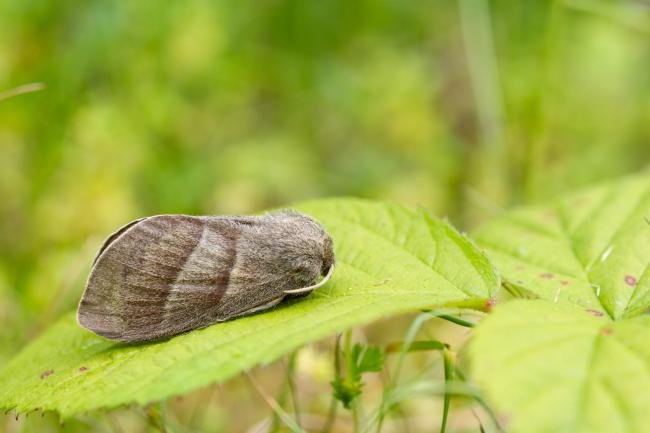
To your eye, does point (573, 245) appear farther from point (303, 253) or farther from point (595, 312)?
point (303, 253)

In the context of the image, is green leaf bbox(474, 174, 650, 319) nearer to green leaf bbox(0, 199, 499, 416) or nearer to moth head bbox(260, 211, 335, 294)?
green leaf bbox(0, 199, 499, 416)

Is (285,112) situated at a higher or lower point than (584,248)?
higher

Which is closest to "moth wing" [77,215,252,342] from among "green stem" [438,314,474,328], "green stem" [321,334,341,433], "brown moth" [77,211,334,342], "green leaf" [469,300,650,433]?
"brown moth" [77,211,334,342]

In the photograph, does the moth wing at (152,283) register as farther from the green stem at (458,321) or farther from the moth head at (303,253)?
the green stem at (458,321)

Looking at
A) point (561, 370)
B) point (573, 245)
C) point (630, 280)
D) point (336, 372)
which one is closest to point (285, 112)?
point (573, 245)

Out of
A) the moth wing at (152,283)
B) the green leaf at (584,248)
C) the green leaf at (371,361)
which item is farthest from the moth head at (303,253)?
the green leaf at (584,248)

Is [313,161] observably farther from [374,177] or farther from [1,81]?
[1,81]

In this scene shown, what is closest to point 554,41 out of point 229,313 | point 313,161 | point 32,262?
point 313,161
